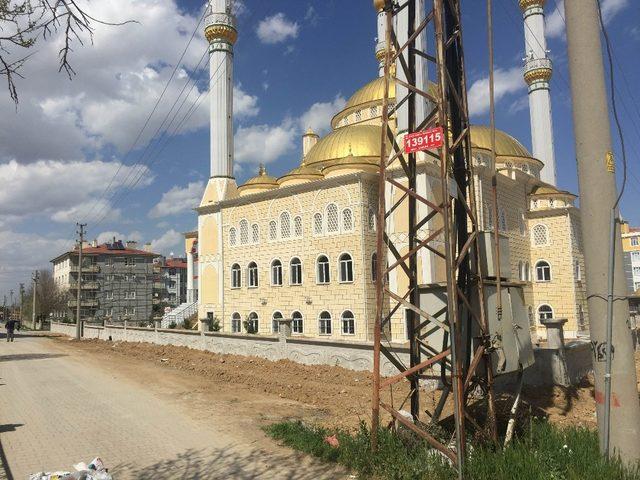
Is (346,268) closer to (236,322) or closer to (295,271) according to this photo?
(295,271)

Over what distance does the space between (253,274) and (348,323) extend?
695 centimetres

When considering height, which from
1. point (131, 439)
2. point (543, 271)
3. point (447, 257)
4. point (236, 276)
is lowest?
point (131, 439)

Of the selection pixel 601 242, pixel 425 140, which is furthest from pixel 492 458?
pixel 425 140

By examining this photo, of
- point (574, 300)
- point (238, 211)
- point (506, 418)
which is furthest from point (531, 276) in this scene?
point (506, 418)

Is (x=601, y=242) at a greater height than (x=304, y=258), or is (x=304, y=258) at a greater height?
(x=304, y=258)

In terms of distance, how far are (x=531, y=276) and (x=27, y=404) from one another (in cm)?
2532

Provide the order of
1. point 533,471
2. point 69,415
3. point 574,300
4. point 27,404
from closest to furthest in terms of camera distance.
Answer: point 533,471 < point 69,415 < point 27,404 < point 574,300

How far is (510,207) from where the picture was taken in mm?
27375

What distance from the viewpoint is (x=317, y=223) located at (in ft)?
81.0

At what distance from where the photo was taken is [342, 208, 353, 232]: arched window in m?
23.2

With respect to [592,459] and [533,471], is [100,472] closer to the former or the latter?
[533,471]

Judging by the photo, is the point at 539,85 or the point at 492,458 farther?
the point at 539,85

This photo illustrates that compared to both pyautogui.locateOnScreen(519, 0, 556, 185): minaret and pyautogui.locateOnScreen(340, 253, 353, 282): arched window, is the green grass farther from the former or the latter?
pyautogui.locateOnScreen(519, 0, 556, 185): minaret

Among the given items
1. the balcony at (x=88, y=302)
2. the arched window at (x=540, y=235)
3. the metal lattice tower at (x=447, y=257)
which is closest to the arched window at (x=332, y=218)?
the arched window at (x=540, y=235)
